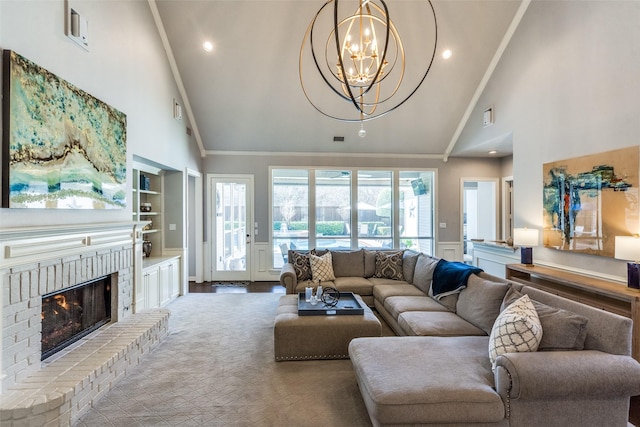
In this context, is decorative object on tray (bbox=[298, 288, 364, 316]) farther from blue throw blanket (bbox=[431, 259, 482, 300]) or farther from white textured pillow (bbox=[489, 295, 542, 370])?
white textured pillow (bbox=[489, 295, 542, 370])

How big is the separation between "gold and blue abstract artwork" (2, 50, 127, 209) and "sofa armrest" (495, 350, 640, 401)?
3347mm

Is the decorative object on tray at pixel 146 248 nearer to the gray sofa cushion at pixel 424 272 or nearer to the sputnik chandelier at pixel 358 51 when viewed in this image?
the sputnik chandelier at pixel 358 51

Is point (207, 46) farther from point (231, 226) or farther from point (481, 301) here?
point (481, 301)

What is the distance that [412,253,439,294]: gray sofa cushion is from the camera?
3838mm

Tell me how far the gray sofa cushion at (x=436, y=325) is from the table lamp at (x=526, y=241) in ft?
5.96

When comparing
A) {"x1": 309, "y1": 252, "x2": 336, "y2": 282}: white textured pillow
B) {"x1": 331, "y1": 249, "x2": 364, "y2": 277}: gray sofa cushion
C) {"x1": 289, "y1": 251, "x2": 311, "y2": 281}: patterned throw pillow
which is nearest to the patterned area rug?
{"x1": 289, "y1": 251, "x2": 311, "y2": 281}: patterned throw pillow

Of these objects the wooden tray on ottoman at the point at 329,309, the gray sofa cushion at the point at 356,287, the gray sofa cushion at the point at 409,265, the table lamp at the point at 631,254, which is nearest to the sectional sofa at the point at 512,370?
the wooden tray on ottoman at the point at 329,309

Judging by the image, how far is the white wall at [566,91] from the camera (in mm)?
3012

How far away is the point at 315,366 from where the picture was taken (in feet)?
9.32

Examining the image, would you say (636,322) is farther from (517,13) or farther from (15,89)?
(15,89)

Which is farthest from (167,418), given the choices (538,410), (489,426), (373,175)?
(373,175)

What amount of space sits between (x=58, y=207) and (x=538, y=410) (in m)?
3.66

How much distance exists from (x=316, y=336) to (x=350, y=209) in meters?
3.93

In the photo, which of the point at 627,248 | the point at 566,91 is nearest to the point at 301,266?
the point at 627,248
